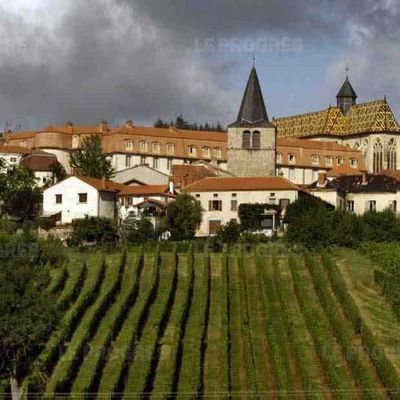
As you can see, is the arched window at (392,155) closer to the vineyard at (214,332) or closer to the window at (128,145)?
the window at (128,145)

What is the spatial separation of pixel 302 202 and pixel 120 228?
12.0 m

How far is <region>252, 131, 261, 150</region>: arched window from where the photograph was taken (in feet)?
317

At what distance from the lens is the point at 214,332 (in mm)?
48750

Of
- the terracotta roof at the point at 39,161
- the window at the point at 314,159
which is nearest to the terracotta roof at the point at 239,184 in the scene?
the terracotta roof at the point at 39,161

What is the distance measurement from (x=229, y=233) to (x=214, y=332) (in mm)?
23413

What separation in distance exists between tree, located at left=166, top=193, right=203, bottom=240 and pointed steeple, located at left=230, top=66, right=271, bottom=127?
1877cm

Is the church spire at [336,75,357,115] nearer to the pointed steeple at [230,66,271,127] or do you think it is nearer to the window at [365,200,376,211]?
the pointed steeple at [230,66,271,127]

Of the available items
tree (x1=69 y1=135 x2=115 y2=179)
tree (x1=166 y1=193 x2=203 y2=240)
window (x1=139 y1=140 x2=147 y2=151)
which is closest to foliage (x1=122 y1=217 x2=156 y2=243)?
tree (x1=166 y1=193 x2=203 y2=240)

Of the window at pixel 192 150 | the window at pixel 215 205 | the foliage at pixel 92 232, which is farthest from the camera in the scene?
the window at pixel 192 150

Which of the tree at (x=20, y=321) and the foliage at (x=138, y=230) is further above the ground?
the foliage at (x=138, y=230)

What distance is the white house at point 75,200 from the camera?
8081cm

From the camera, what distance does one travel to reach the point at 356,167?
113625 millimetres

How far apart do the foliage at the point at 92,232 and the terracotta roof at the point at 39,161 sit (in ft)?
90.7

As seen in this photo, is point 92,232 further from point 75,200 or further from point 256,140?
point 256,140
